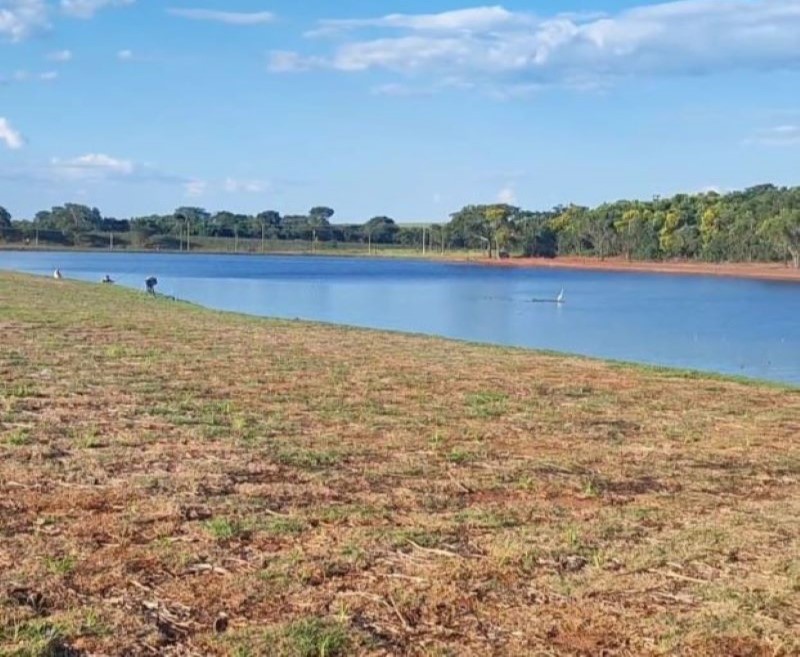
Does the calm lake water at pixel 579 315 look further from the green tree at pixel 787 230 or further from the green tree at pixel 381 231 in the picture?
the green tree at pixel 381 231

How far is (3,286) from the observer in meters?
27.0

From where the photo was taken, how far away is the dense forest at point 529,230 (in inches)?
3307

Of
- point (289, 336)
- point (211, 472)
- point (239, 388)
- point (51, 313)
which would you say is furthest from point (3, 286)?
point (211, 472)

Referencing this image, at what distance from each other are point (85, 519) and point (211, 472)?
1.05m

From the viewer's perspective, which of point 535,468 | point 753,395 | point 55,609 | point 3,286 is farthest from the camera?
point 3,286

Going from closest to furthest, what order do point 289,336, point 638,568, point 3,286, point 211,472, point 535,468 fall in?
point 638,568, point 211,472, point 535,468, point 289,336, point 3,286

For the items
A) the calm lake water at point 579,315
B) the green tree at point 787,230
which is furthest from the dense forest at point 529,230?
the calm lake water at point 579,315

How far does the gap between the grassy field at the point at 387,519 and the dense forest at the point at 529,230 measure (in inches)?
2796

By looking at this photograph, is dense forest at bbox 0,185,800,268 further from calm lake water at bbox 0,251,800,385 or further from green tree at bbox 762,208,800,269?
calm lake water at bbox 0,251,800,385

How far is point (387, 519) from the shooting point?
474 cm

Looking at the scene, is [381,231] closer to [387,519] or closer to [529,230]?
[529,230]

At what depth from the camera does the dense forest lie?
8400cm

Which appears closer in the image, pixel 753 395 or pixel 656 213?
pixel 753 395

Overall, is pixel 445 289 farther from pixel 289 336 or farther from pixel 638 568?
pixel 638 568
